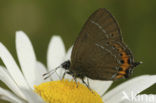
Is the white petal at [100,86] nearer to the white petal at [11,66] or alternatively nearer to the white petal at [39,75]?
the white petal at [39,75]

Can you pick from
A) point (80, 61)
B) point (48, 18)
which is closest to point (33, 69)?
point (80, 61)

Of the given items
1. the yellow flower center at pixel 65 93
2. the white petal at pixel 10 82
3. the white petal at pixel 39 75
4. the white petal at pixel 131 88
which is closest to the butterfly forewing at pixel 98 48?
the yellow flower center at pixel 65 93

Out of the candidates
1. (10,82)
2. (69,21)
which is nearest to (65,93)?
(10,82)

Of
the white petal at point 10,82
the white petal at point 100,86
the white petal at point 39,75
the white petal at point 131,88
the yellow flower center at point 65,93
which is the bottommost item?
the white petal at point 131,88

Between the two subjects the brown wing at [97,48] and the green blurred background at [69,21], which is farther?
the green blurred background at [69,21]

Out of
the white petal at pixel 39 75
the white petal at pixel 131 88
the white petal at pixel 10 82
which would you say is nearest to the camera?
the white petal at pixel 10 82

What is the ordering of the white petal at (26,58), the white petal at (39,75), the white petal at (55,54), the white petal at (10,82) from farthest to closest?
the white petal at (55,54), the white petal at (39,75), the white petal at (26,58), the white petal at (10,82)
